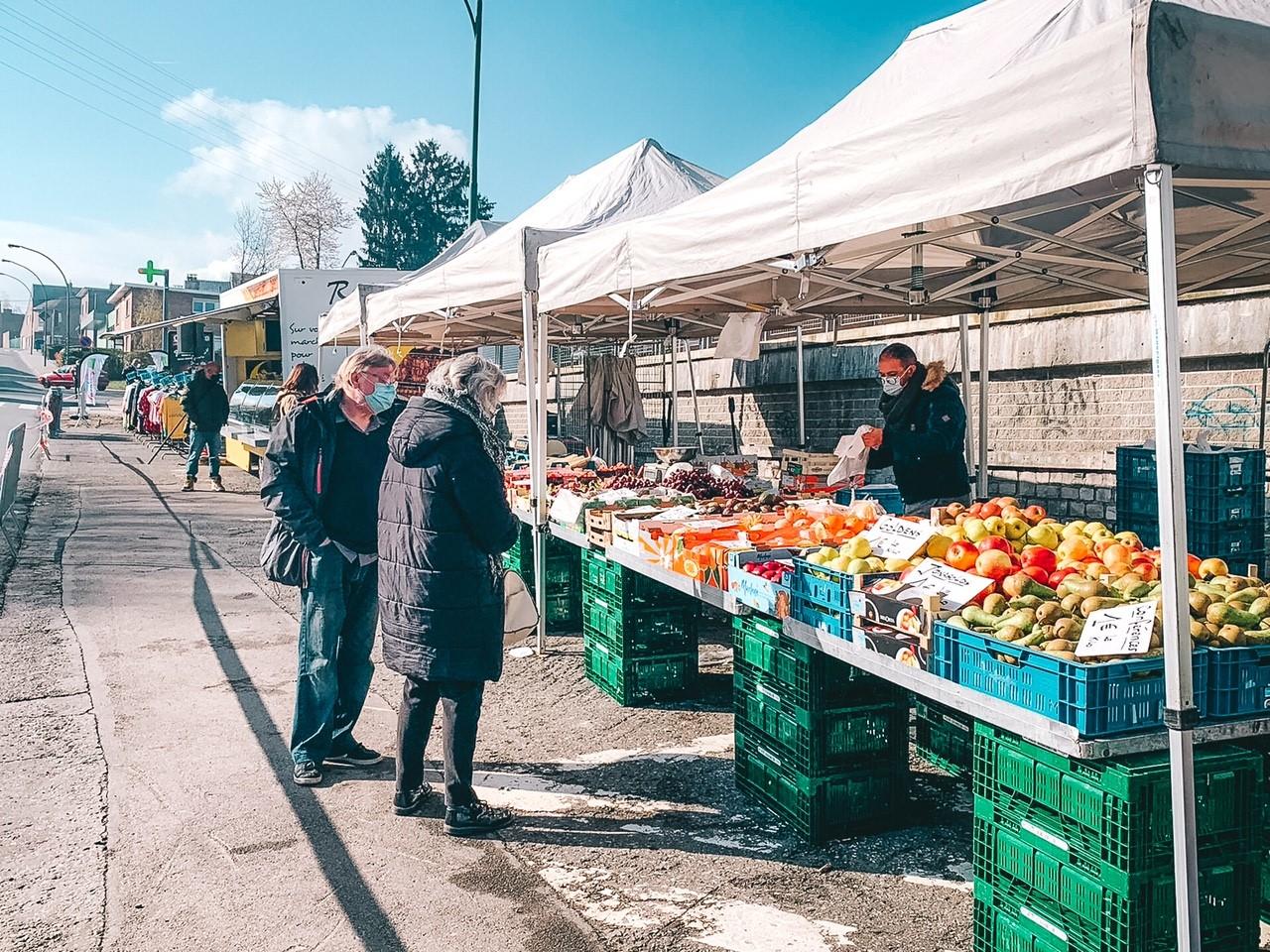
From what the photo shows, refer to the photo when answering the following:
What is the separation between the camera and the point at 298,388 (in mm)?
5617

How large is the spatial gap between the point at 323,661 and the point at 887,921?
274 cm

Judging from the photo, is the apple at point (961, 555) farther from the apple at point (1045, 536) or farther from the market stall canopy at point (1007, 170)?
the market stall canopy at point (1007, 170)

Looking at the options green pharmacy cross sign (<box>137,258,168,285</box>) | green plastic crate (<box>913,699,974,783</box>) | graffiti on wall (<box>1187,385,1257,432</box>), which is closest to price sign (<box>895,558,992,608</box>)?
green plastic crate (<box>913,699,974,783</box>)

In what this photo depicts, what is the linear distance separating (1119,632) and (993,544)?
3.42 feet

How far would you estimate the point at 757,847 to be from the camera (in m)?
4.12

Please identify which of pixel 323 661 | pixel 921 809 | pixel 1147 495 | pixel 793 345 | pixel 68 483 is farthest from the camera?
pixel 68 483

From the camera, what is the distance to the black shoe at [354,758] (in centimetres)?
504

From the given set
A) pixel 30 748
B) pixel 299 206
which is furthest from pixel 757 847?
pixel 299 206

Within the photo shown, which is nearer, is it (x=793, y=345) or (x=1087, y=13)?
(x=1087, y=13)

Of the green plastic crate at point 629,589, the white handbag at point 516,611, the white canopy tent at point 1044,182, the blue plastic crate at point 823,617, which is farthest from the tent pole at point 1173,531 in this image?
the green plastic crate at point 629,589

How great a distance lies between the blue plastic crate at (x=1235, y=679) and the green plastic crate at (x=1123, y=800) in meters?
0.12

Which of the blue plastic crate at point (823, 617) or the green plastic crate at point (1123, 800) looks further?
the blue plastic crate at point (823, 617)

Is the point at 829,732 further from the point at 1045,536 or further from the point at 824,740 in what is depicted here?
the point at 1045,536

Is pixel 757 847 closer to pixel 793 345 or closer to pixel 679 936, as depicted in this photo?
pixel 679 936
